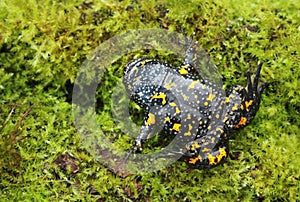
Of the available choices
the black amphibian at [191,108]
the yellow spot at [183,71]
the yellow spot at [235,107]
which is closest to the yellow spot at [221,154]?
the black amphibian at [191,108]

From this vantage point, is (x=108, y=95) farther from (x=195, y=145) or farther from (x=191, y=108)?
(x=195, y=145)

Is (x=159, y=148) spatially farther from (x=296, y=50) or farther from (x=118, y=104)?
(x=296, y=50)

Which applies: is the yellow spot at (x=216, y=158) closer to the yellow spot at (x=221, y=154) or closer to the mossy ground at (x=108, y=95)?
the yellow spot at (x=221, y=154)

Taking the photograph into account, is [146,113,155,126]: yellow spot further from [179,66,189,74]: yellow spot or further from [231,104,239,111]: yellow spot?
[231,104,239,111]: yellow spot

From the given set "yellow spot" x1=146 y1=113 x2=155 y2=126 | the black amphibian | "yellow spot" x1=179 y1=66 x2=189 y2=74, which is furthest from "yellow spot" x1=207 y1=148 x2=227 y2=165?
"yellow spot" x1=179 y1=66 x2=189 y2=74

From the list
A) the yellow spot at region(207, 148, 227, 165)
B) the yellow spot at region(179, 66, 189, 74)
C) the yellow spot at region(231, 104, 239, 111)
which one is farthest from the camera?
the yellow spot at region(179, 66, 189, 74)

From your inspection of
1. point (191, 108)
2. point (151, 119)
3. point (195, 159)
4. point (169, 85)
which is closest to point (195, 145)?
point (195, 159)
